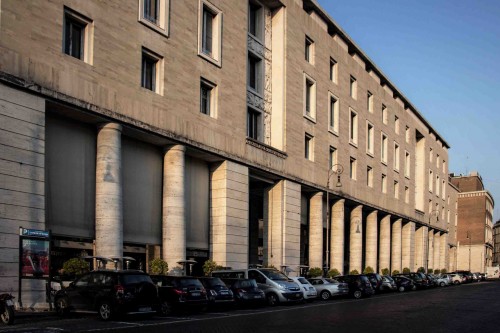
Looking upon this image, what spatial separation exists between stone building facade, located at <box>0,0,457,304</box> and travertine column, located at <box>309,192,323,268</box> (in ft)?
0.33

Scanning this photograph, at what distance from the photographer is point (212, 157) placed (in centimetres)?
3797

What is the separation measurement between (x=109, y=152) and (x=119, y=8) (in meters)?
7.14

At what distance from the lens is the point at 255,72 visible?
45719mm

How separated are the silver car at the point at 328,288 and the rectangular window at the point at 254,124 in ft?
38.4

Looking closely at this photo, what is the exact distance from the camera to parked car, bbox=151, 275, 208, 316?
23859 millimetres

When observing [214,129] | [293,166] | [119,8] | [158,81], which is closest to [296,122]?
[293,166]

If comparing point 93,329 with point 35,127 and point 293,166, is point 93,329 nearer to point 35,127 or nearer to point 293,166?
point 35,127

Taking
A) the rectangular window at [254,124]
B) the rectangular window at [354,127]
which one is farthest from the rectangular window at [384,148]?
the rectangular window at [254,124]

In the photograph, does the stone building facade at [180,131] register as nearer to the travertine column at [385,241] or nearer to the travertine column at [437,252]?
the travertine column at [385,241]

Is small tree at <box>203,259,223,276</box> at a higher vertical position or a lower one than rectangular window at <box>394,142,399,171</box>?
lower

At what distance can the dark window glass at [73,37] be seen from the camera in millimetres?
28016

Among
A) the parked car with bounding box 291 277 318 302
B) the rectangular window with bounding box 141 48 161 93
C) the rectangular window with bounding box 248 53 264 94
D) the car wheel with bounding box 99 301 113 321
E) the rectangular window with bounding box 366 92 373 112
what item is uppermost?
the rectangular window with bounding box 366 92 373 112

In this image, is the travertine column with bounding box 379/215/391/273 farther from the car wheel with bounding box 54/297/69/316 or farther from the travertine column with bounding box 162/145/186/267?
the car wheel with bounding box 54/297/69/316

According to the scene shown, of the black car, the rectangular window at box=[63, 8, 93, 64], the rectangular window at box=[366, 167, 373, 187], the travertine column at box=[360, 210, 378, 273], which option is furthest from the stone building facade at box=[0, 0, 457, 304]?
the travertine column at box=[360, 210, 378, 273]
